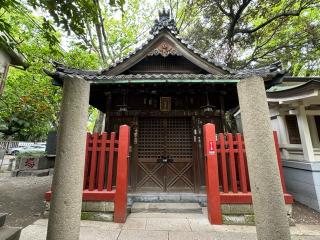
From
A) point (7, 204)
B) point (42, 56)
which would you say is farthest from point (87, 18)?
point (42, 56)

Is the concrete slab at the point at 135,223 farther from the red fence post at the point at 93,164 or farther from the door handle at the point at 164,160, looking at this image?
the door handle at the point at 164,160

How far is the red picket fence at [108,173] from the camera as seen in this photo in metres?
5.09

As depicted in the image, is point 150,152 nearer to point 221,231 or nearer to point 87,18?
point 221,231

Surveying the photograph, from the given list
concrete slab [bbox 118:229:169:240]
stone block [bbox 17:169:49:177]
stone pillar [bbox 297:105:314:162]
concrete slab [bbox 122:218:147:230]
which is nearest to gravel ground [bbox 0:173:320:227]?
stone pillar [bbox 297:105:314:162]

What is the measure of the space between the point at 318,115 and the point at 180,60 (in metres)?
6.19

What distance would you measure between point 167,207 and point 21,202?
5.47 meters

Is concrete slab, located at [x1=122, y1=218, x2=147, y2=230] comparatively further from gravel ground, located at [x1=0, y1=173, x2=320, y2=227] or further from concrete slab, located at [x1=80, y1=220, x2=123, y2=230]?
gravel ground, located at [x1=0, y1=173, x2=320, y2=227]

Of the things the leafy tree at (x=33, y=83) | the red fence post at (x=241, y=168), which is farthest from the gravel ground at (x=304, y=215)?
the leafy tree at (x=33, y=83)

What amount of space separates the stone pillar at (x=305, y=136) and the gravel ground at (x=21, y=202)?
9265 millimetres

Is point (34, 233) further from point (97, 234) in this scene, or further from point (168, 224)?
point (168, 224)

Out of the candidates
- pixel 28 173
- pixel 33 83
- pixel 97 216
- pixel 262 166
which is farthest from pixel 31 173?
pixel 262 166

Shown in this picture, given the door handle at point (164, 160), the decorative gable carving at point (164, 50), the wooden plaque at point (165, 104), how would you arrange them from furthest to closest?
the decorative gable carving at point (164, 50)
the wooden plaque at point (165, 104)
the door handle at point (164, 160)

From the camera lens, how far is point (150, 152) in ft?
23.7

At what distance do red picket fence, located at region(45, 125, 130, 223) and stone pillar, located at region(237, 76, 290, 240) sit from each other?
373 centimetres
